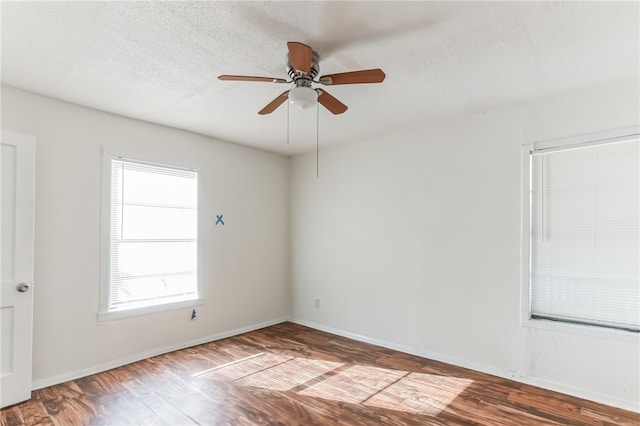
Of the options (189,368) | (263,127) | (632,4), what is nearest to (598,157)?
(632,4)

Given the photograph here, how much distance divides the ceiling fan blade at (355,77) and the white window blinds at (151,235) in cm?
257

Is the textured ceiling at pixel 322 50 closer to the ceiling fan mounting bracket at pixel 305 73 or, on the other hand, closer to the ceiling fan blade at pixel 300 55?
the ceiling fan mounting bracket at pixel 305 73

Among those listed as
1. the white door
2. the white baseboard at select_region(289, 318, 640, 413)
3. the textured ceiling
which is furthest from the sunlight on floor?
the textured ceiling

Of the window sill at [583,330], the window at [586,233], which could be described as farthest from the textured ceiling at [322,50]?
the window sill at [583,330]

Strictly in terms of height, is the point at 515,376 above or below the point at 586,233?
below

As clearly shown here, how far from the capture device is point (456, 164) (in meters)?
3.62

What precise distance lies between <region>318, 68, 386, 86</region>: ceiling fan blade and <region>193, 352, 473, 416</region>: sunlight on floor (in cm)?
249

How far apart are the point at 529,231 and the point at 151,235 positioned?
3.96 m

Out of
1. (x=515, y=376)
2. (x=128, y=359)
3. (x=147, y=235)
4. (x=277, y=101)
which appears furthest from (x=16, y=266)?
(x=515, y=376)

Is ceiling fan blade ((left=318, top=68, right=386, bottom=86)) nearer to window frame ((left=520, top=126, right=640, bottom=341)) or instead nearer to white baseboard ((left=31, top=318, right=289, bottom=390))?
window frame ((left=520, top=126, right=640, bottom=341))

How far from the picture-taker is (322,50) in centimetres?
226

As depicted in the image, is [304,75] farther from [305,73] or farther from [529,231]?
[529,231]

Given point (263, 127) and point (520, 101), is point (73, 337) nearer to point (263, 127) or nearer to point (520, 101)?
point (263, 127)

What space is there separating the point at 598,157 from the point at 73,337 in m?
5.05
